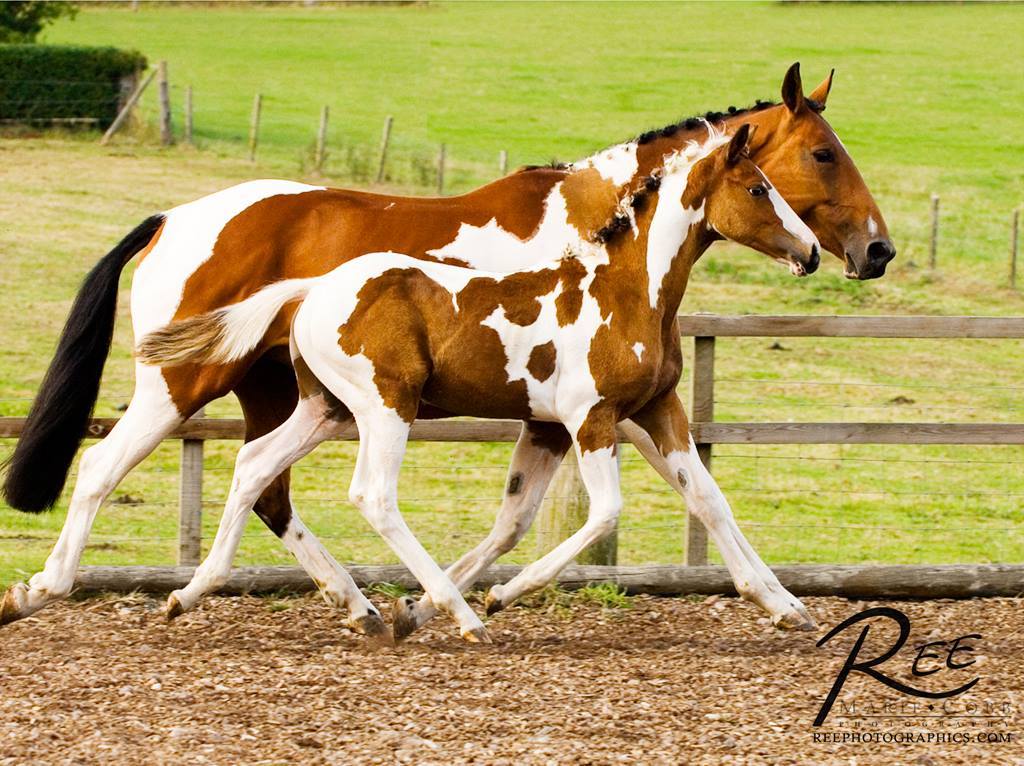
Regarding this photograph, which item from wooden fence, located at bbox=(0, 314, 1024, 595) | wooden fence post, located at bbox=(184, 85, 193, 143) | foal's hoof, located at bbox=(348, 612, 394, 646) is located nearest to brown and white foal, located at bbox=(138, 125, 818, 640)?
foal's hoof, located at bbox=(348, 612, 394, 646)

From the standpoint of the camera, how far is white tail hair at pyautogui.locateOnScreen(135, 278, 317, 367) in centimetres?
527

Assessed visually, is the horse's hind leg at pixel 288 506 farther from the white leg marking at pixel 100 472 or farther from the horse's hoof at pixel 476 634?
the horse's hoof at pixel 476 634

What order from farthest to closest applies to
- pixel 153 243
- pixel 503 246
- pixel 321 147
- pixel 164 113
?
pixel 164 113 → pixel 321 147 → pixel 153 243 → pixel 503 246

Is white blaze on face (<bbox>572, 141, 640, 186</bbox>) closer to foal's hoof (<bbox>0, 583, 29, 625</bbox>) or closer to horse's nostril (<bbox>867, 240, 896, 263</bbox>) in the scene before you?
horse's nostril (<bbox>867, 240, 896, 263</bbox>)

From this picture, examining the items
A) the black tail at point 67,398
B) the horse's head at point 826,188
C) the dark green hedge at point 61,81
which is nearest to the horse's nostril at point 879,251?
the horse's head at point 826,188

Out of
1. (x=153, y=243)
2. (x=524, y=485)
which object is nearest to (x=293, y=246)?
(x=153, y=243)

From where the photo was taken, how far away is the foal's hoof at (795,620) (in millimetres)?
5477

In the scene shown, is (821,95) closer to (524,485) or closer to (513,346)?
(513,346)

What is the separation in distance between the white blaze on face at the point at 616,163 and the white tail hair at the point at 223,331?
4.07 feet

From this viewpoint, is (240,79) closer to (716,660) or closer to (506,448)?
(506,448)

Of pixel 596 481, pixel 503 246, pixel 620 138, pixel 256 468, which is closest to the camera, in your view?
pixel 596 481

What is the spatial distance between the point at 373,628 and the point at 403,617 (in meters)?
0.22

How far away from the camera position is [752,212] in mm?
5332

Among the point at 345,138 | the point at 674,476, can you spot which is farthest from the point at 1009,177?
the point at 674,476
